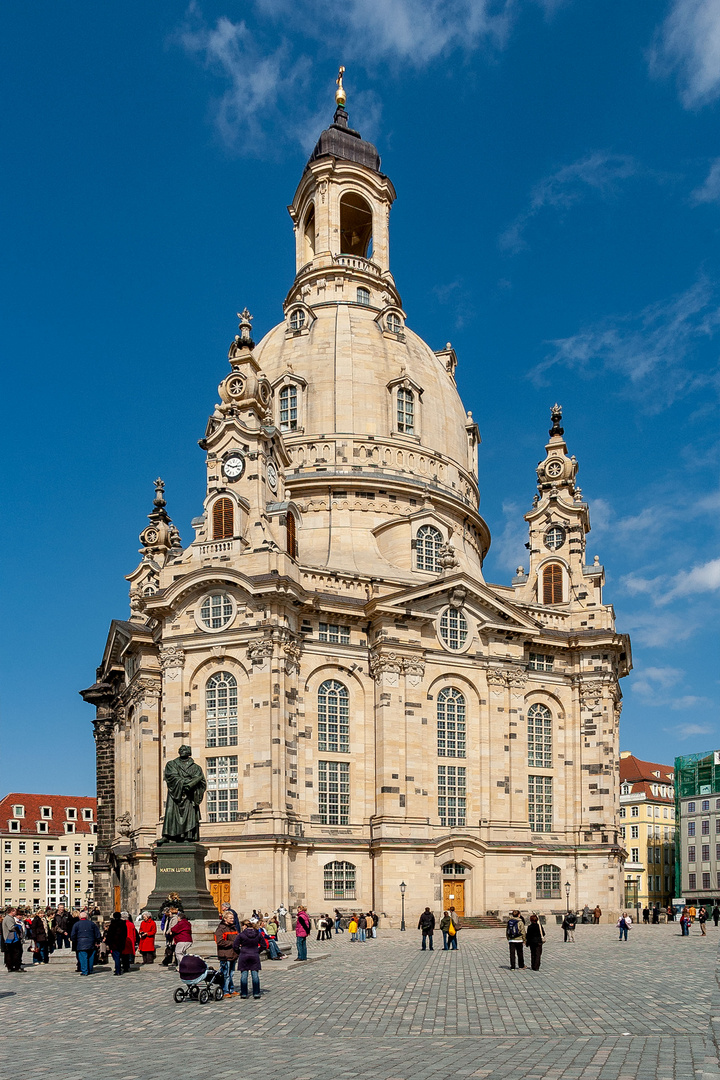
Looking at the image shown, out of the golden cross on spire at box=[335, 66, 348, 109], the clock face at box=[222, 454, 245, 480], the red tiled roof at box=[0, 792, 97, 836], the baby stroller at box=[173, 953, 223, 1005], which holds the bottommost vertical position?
the red tiled roof at box=[0, 792, 97, 836]

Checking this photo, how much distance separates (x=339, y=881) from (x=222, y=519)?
69.1 feet

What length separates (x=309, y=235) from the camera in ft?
296

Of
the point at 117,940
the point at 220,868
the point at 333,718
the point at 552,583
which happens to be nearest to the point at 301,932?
the point at 117,940

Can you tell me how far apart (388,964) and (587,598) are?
4168 cm

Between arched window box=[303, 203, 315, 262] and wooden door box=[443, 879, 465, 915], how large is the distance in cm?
5074

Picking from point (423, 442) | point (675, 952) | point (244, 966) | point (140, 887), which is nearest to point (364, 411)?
point (423, 442)

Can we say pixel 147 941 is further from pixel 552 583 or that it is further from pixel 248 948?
pixel 552 583

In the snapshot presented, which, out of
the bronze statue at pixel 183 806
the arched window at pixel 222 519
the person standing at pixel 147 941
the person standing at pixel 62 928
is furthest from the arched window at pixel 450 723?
the person standing at pixel 147 941

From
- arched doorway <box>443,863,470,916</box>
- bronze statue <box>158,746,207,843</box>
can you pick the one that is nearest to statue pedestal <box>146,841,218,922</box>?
bronze statue <box>158,746,207,843</box>

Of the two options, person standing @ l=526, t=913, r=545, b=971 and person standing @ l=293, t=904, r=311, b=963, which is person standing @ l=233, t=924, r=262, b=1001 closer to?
person standing @ l=293, t=904, r=311, b=963

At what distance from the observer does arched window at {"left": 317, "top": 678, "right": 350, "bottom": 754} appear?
201 ft

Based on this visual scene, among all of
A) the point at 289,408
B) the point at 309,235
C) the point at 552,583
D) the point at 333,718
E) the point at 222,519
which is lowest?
the point at 333,718

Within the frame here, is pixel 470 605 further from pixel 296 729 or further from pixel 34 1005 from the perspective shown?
pixel 34 1005

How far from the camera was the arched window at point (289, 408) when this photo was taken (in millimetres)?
74562
